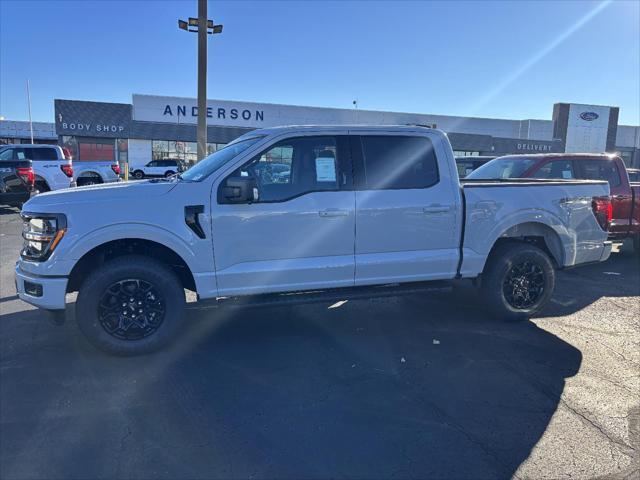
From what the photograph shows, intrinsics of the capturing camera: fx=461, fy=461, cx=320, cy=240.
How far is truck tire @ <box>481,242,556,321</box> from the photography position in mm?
5090

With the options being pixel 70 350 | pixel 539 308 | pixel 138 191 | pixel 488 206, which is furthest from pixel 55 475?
pixel 539 308

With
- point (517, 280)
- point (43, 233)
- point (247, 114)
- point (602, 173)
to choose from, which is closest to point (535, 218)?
point (517, 280)

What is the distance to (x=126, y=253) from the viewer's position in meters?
4.27

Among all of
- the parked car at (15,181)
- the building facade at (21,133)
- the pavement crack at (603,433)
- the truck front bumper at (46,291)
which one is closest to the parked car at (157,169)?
the parked car at (15,181)

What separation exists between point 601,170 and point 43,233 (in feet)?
28.9

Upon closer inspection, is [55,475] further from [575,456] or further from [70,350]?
[575,456]

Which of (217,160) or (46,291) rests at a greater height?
(217,160)

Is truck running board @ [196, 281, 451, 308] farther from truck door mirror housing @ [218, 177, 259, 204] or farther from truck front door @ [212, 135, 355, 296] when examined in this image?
truck door mirror housing @ [218, 177, 259, 204]

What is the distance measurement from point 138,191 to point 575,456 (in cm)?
382

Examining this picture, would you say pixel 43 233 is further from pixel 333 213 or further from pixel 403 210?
pixel 403 210

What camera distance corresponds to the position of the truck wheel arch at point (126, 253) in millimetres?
4137

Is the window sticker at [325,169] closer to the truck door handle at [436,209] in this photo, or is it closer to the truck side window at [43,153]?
the truck door handle at [436,209]

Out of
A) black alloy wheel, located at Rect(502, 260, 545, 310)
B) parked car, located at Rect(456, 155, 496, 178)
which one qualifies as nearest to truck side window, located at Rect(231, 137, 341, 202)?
black alloy wheel, located at Rect(502, 260, 545, 310)

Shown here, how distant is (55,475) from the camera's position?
8.48 ft
